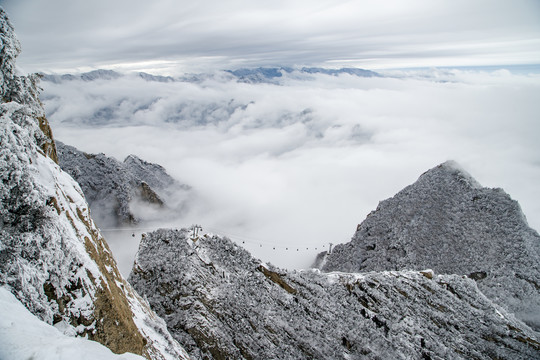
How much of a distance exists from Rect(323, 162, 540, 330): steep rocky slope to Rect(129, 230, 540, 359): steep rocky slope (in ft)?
36.5

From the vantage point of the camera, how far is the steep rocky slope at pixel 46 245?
1048 cm

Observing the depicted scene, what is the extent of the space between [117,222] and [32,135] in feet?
252

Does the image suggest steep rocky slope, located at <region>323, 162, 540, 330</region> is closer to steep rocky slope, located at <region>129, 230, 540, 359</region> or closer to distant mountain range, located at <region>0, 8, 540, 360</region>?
distant mountain range, located at <region>0, 8, 540, 360</region>

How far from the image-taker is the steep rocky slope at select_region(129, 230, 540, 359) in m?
21.7

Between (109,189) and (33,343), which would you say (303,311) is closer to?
(33,343)

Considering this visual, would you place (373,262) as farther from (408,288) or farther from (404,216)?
(408,288)

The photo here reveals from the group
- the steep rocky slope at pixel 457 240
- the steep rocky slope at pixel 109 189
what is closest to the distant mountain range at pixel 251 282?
the steep rocky slope at pixel 457 240

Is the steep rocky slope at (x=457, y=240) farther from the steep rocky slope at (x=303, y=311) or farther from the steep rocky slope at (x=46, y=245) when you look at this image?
the steep rocky slope at (x=46, y=245)

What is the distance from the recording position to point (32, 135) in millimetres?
13805

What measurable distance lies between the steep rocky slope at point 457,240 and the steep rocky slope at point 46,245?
36093 mm

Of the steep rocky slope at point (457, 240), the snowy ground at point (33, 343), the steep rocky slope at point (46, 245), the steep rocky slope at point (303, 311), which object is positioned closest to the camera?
the snowy ground at point (33, 343)

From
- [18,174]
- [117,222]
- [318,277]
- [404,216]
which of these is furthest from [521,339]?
[117,222]

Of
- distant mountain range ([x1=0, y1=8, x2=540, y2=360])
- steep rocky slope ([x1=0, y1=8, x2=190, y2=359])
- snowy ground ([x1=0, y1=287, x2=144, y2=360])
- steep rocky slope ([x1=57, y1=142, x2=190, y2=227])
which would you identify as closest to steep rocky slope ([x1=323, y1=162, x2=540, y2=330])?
distant mountain range ([x1=0, y1=8, x2=540, y2=360])

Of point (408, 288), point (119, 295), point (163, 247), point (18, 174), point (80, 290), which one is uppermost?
point (18, 174)
